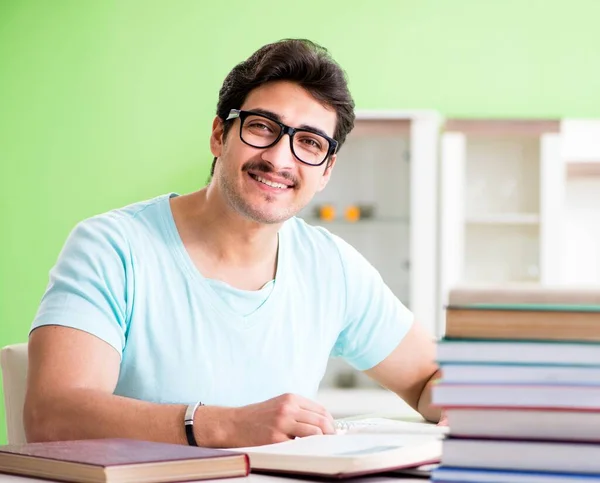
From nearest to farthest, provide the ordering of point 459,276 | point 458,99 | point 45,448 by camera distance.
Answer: point 45,448 → point 459,276 → point 458,99

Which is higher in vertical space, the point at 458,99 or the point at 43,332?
the point at 458,99

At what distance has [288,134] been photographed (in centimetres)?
174

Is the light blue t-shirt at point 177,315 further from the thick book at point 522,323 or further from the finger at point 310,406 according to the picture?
the thick book at point 522,323

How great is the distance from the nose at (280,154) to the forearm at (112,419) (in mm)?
571

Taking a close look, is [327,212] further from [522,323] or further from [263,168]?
[522,323]

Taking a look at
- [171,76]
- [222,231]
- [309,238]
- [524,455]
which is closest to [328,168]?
[309,238]

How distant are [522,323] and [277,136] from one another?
42.4 inches

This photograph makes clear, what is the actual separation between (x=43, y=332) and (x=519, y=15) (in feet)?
13.0

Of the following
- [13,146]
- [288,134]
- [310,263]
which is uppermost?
[13,146]

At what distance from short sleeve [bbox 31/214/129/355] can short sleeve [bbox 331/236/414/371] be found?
501mm

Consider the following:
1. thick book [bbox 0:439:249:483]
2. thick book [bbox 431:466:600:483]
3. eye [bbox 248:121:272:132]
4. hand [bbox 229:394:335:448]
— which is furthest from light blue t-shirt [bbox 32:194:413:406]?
thick book [bbox 431:466:600:483]

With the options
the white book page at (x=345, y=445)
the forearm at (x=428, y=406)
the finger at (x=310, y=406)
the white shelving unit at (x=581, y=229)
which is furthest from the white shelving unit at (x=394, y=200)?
the white book page at (x=345, y=445)

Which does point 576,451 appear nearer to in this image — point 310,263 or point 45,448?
point 45,448

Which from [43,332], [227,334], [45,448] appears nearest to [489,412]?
[45,448]
